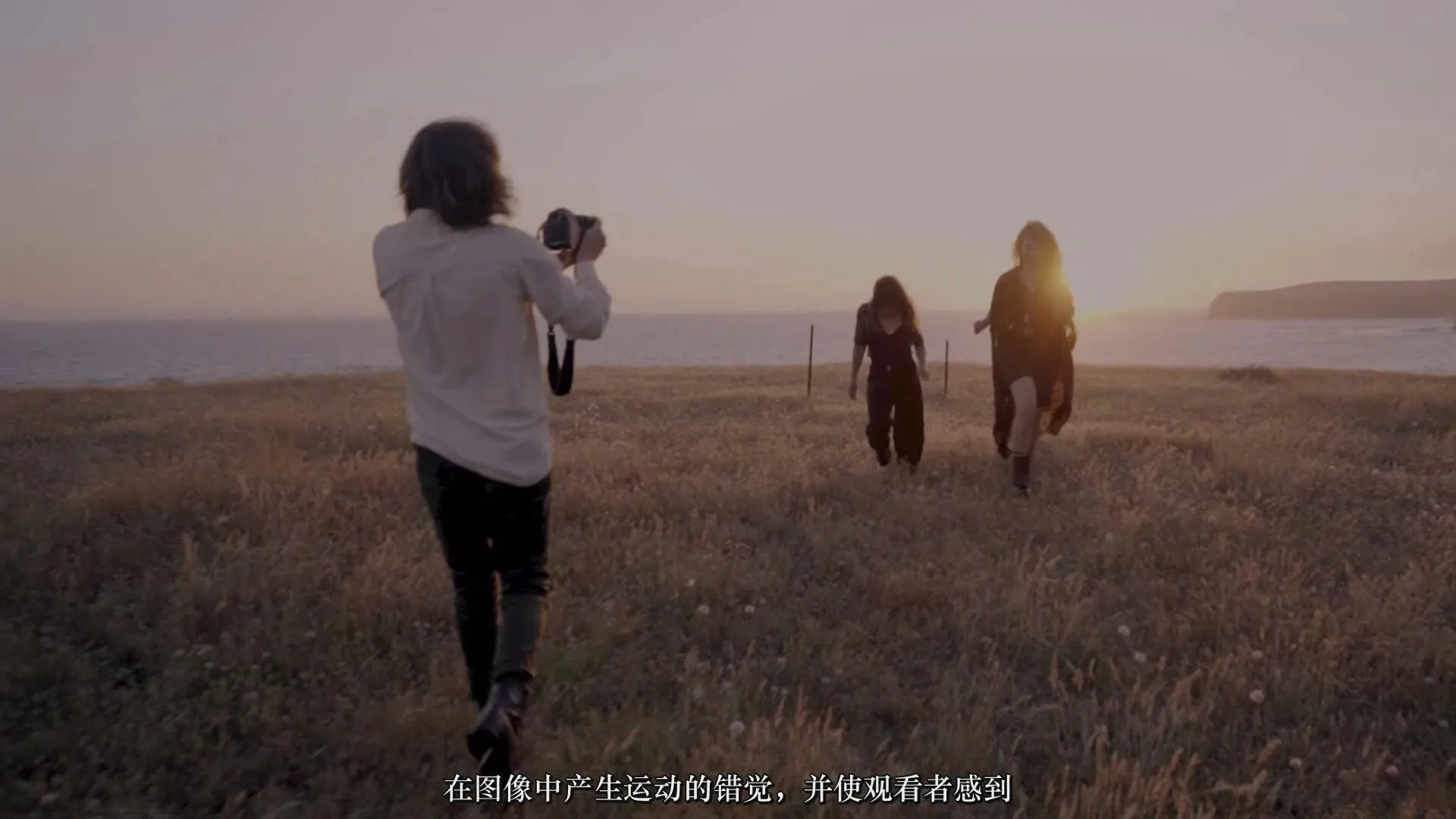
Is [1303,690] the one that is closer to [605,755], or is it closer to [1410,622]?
[1410,622]

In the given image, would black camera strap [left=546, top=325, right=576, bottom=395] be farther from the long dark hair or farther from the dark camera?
the long dark hair

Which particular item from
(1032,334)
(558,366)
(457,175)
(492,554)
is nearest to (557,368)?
(558,366)

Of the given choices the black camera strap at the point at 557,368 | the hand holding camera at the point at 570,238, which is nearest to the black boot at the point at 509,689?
the black camera strap at the point at 557,368

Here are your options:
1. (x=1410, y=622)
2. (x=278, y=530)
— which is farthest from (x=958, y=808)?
(x=278, y=530)

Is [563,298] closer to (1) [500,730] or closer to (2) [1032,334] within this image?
(1) [500,730]

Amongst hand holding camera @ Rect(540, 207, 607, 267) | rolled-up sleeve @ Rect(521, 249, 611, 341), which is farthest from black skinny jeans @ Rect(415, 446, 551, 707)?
hand holding camera @ Rect(540, 207, 607, 267)

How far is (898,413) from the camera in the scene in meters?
8.55

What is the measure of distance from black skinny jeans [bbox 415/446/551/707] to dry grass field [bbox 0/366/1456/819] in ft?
1.51

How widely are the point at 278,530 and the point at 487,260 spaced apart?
363 centimetres

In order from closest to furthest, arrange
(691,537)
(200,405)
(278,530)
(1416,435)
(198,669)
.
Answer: (198,669) → (278,530) → (691,537) → (1416,435) → (200,405)

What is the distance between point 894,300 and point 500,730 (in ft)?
21.1

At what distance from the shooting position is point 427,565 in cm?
513

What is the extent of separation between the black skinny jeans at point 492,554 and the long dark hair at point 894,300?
5908mm

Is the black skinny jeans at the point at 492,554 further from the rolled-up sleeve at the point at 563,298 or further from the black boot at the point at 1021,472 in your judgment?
the black boot at the point at 1021,472
